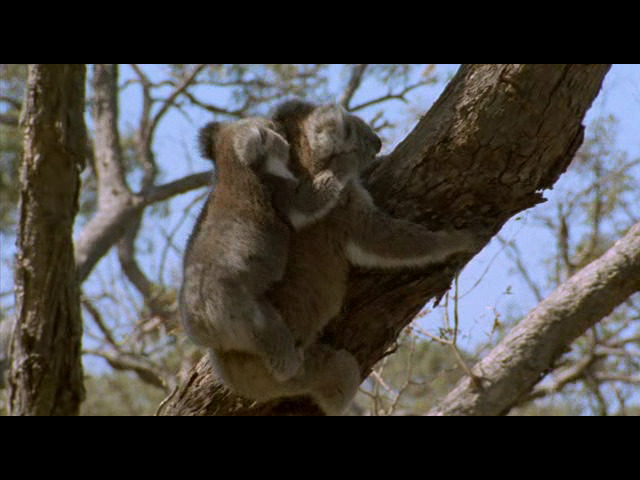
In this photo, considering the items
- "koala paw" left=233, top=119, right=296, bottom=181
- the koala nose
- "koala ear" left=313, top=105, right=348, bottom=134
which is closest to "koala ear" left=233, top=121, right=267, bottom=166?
"koala paw" left=233, top=119, right=296, bottom=181

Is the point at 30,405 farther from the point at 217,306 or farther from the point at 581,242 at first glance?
the point at 581,242

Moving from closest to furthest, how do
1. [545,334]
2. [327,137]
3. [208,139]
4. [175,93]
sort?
[327,137], [208,139], [545,334], [175,93]

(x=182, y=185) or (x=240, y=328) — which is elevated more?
(x=182, y=185)

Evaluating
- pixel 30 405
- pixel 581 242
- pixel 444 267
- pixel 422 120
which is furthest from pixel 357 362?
pixel 581 242

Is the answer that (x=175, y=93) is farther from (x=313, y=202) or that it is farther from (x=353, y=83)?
(x=313, y=202)

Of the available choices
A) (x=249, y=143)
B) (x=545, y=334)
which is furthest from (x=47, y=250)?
(x=545, y=334)

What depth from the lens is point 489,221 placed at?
4.22 metres

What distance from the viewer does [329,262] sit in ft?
14.4

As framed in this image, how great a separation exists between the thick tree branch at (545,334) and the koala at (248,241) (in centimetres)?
347

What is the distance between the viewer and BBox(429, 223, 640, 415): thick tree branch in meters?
7.04

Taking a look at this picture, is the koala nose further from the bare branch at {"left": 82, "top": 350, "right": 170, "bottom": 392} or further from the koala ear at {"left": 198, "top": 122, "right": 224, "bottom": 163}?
the bare branch at {"left": 82, "top": 350, "right": 170, "bottom": 392}

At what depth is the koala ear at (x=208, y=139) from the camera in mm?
4676

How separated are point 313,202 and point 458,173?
31.4 inches

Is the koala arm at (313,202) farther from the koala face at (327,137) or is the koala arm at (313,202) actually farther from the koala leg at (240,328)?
the koala leg at (240,328)
